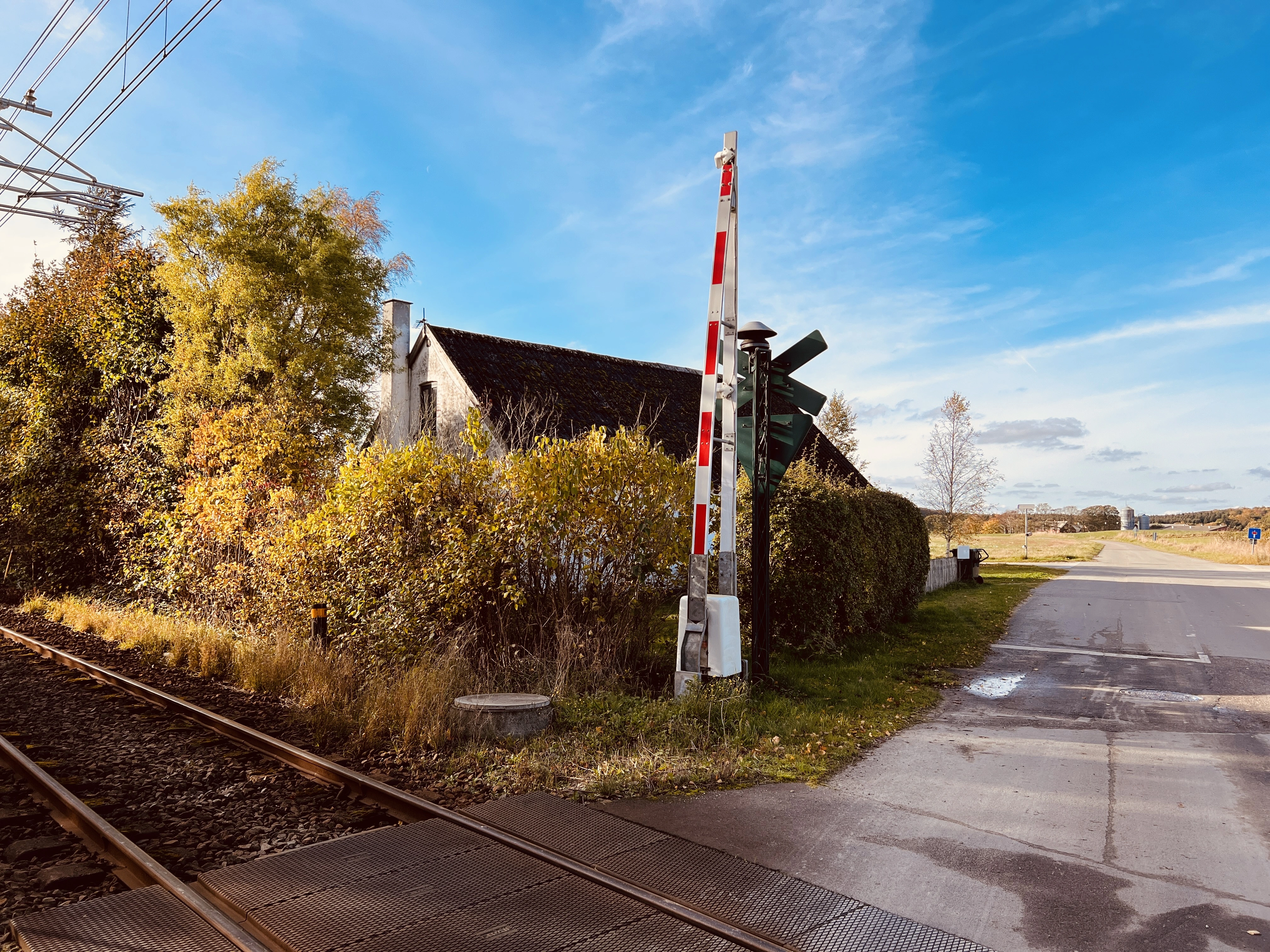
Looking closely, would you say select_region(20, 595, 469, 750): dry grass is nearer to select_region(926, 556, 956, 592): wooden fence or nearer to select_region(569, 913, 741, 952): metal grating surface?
select_region(569, 913, 741, 952): metal grating surface

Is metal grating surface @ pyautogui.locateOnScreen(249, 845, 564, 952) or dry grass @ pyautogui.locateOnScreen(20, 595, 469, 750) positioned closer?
metal grating surface @ pyautogui.locateOnScreen(249, 845, 564, 952)

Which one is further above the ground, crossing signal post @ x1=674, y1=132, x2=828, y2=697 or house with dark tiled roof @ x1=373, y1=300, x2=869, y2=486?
house with dark tiled roof @ x1=373, y1=300, x2=869, y2=486

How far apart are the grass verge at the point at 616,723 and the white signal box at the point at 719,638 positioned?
A: 7.5 inches

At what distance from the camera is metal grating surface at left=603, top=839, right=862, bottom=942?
373 centimetres

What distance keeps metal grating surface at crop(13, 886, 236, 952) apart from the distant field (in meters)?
26.7

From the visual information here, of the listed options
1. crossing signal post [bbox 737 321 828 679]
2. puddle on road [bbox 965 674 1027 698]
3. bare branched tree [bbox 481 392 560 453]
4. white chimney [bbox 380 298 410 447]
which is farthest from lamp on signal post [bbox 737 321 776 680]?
white chimney [bbox 380 298 410 447]

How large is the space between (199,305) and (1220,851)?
828 inches

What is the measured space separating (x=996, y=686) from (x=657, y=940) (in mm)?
7289

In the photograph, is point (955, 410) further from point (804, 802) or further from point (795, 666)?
point (804, 802)

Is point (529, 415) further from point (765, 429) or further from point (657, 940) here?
point (657, 940)

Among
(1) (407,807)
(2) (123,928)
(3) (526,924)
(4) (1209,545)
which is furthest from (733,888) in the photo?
(4) (1209,545)

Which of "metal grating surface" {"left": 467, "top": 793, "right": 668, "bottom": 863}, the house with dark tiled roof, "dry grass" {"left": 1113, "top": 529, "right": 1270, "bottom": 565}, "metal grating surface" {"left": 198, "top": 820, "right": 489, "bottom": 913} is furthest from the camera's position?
"dry grass" {"left": 1113, "top": 529, "right": 1270, "bottom": 565}

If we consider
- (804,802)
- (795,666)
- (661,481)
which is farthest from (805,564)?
(804,802)

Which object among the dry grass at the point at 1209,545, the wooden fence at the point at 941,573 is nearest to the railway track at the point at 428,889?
the wooden fence at the point at 941,573
